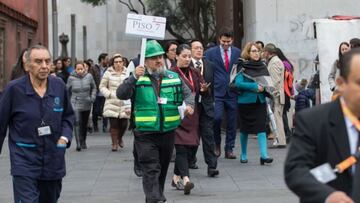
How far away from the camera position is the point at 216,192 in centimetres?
1051

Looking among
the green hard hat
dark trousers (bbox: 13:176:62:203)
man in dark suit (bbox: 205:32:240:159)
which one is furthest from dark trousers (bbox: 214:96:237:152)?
dark trousers (bbox: 13:176:62:203)

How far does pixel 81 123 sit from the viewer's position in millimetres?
16781

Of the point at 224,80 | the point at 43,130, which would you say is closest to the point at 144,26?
the point at 43,130

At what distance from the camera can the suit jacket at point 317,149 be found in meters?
4.07

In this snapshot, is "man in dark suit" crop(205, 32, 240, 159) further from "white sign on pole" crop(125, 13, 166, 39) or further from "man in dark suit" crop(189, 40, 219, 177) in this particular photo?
"white sign on pole" crop(125, 13, 166, 39)

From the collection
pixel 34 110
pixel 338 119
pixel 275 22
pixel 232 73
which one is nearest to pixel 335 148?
pixel 338 119

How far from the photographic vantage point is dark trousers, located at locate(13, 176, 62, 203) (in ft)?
22.6

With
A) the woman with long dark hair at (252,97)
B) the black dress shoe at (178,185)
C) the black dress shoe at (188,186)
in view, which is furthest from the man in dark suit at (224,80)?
the black dress shoe at (188,186)

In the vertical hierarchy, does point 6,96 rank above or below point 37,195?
above

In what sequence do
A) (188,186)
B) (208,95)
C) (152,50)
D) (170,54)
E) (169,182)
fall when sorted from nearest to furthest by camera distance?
(152,50) < (188,186) < (169,182) < (208,95) < (170,54)

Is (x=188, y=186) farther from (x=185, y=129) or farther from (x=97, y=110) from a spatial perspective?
(x=97, y=110)

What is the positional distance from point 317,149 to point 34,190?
134 inches

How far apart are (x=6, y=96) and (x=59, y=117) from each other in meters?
0.46

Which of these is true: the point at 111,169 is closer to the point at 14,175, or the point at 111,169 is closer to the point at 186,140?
the point at 186,140
